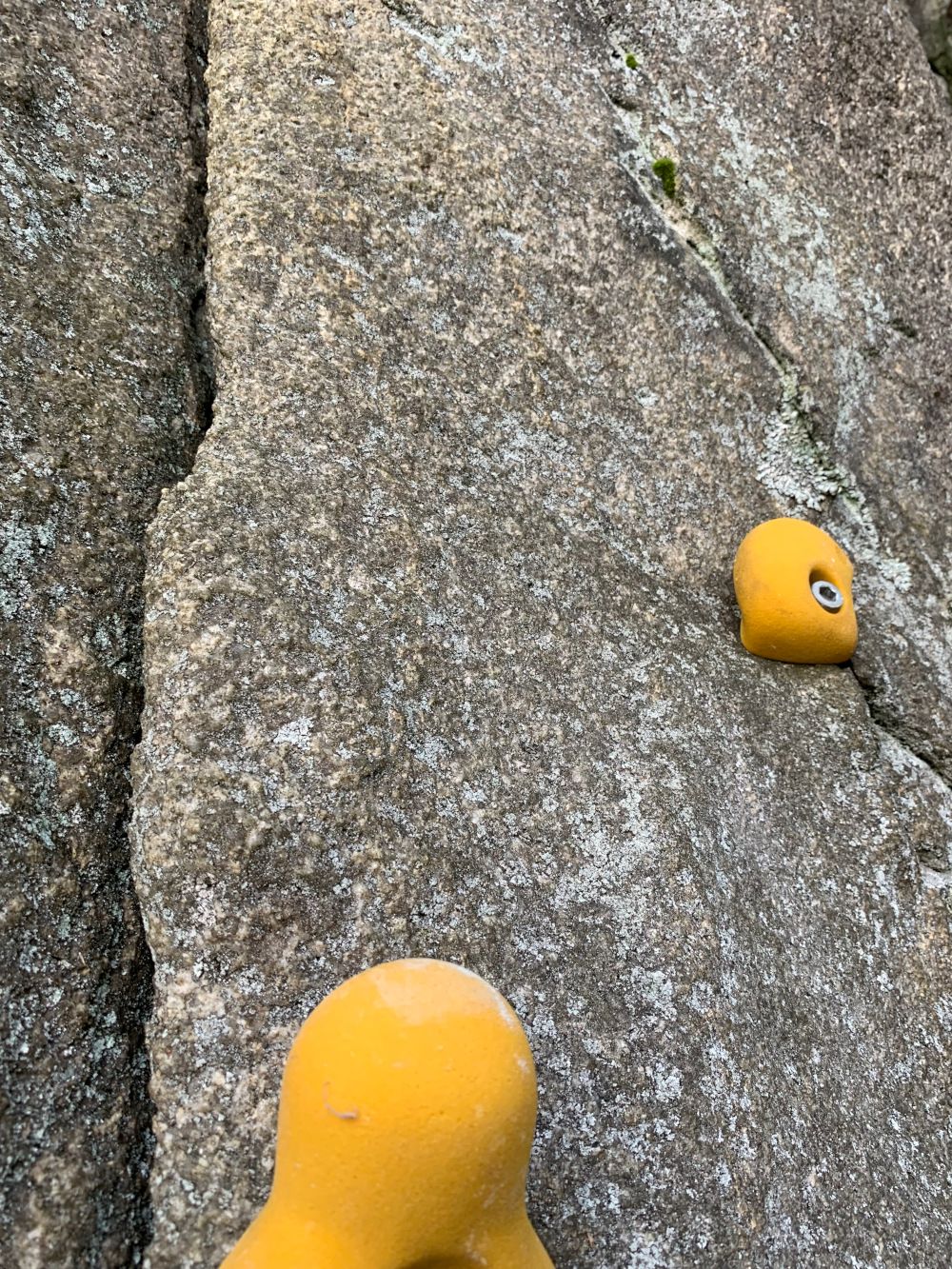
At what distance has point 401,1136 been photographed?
0.85 m

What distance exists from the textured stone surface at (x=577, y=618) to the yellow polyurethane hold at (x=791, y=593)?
2.0 inches

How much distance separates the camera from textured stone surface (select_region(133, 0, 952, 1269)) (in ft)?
3.87

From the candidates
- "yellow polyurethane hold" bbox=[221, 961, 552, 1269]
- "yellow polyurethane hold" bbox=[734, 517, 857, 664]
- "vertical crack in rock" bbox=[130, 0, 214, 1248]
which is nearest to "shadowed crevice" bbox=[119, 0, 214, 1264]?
"vertical crack in rock" bbox=[130, 0, 214, 1248]

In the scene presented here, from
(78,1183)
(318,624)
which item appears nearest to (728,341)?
(318,624)

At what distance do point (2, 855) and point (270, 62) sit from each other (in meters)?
1.42

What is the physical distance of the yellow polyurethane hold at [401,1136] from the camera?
2.81 ft

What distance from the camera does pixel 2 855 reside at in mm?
1151

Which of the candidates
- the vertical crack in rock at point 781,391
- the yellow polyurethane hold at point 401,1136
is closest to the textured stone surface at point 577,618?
the vertical crack in rock at point 781,391

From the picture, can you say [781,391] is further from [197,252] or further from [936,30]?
[936,30]

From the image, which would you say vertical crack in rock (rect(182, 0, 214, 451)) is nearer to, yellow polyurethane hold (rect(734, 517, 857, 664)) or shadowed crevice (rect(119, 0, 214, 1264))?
shadowed crevice (rect(119, 0, 214, 1264))

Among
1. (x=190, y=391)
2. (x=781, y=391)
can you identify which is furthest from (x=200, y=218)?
(x=781, y=391)

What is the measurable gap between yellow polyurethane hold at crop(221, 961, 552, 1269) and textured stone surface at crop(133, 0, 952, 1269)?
0.62ft

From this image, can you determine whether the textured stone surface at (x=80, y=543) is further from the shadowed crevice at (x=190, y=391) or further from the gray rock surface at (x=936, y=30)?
the gray rock surface at (x=936, y=30)

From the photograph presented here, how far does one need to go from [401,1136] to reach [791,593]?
1192 millimetres
